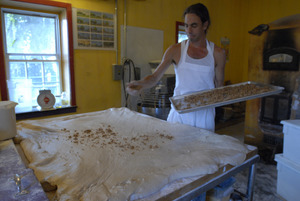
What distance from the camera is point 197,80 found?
1730 mm

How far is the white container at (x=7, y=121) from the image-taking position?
45.9 inches

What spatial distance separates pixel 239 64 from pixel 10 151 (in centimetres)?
589

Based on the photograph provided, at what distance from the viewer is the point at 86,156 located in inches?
41.1

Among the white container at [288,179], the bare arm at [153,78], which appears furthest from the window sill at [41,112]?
the white container at [288,179]

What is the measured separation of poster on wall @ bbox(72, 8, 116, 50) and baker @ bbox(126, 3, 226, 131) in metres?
1.82

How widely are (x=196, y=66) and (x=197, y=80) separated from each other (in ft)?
0.36

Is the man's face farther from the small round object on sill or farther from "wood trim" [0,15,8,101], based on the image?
"wood trim" [0,15,8,101]

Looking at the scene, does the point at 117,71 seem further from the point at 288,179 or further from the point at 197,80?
the point at 288,179

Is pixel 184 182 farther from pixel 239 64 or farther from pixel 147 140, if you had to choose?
pixel 239 64

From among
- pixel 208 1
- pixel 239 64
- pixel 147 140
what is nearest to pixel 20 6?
pixel 147 140

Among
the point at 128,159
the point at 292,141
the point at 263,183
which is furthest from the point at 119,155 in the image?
the point at 263,183

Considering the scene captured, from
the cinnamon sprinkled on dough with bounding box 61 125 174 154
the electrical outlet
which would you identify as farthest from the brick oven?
the cinnamon sprinkled on dough with bounding box 61 125 174 154

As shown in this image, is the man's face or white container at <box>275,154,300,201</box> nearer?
the man's face

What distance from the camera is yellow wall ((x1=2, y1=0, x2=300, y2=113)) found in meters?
3.27
